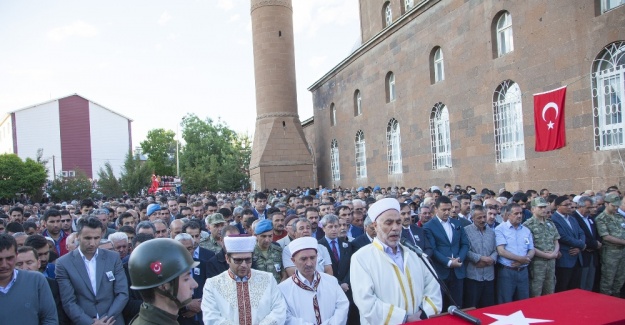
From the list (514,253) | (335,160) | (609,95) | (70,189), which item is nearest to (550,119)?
(609,95)

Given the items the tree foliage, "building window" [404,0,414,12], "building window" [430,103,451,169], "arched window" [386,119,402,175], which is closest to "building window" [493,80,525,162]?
"building window" [430,103,451,169]

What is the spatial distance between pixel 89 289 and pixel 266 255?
188 cm

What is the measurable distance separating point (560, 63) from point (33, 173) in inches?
1125

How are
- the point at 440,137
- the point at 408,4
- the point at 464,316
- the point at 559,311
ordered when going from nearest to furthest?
the point at 464,316 < the point at 559,311 < the point at 440,137 < the point at 408,4

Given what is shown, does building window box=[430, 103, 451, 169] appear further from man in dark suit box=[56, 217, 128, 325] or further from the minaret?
man in dark suit box=[56, 217, 128, 325]

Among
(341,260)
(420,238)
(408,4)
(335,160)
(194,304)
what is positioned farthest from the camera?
(335,160)

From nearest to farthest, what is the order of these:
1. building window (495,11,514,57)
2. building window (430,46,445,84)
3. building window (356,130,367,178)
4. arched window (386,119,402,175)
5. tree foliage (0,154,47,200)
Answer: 1. building window (495,11,514,57)
2. building window (430,46,445,84)
3. arched window (386,119,402,175)
4. building window (356,130,367,178)
5. tree foliage (0,154,47,200)

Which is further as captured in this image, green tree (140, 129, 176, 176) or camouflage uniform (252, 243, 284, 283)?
green tree (140, 129, 176, 176)

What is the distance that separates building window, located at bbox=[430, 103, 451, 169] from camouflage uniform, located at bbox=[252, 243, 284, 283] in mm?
13025

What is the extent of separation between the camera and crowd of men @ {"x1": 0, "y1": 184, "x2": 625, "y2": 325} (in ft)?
11.8

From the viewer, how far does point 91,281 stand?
446 centimetres

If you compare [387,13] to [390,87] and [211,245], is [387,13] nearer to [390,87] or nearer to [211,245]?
[390,87]

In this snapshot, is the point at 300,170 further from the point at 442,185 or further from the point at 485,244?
the point at 485,244

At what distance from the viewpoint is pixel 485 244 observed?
640 cm
